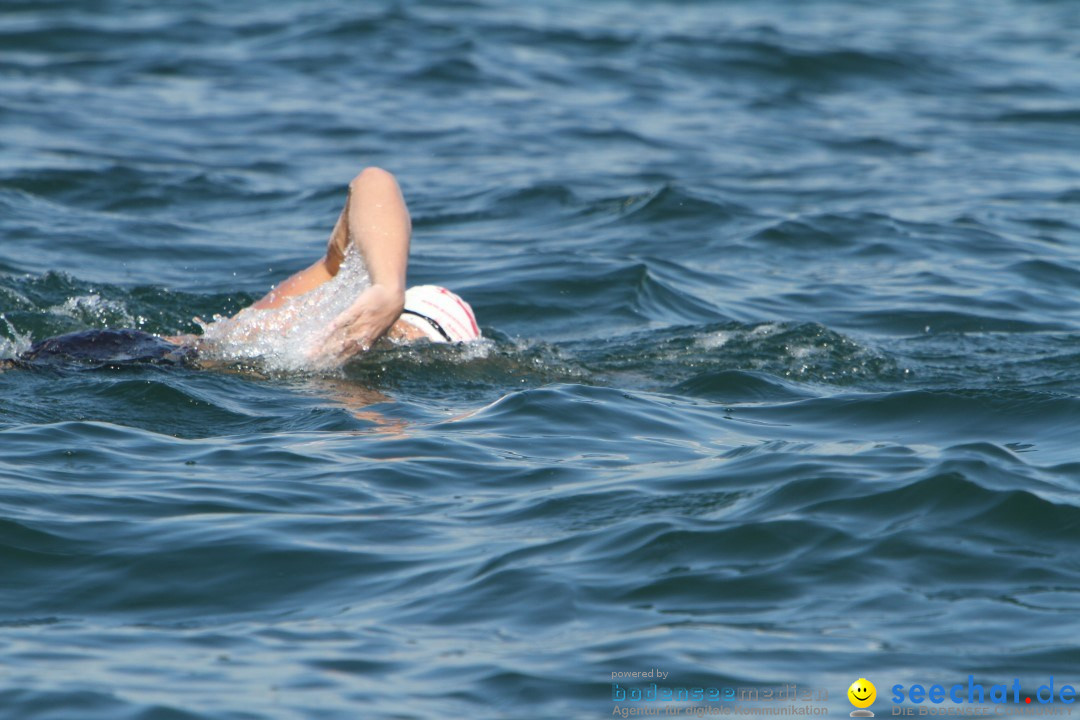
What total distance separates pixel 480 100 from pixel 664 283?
7388 millimetres

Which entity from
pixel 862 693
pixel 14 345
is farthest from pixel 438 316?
pixel 862 693

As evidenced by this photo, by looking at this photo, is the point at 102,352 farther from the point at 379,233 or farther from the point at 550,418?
the point at 550,418

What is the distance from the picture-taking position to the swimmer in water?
21.3ft

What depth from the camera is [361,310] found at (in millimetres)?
6406

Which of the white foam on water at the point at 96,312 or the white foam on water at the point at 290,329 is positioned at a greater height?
the white foam on water at the point at 290,329

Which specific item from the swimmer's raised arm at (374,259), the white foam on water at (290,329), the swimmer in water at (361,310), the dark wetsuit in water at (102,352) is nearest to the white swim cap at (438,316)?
the swimmer in water at (361,310)

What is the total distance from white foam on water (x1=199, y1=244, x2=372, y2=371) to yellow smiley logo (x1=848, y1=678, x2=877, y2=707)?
3608 millimetres

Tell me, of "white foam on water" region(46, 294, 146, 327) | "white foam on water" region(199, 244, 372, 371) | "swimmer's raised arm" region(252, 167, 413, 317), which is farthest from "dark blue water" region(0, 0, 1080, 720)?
"swimmer's raised arm" region(252, 167, 413, 317)

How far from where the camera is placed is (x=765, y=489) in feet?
17.3

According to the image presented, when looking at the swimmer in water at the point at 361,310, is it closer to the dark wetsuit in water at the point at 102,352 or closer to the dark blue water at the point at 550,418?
the dark wetsuit in water at the point at 102,352

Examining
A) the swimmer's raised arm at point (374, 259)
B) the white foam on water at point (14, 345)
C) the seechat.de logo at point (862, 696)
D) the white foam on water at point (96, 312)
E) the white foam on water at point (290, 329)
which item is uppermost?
the swimmer's raised arm at point (374, 259)

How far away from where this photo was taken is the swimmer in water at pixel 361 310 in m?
6.50

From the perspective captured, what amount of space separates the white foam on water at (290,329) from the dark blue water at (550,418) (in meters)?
0.13

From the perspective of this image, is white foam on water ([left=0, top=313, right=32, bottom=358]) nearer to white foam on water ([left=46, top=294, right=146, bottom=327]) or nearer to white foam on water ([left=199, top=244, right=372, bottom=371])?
white foam on water ([left=46, top=294, right=146, bottom=327])
